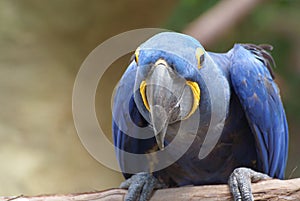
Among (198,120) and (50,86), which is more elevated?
Result: (50,86)

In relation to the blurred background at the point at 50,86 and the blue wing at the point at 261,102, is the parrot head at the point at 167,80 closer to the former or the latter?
the blue wing at the point at 261,102

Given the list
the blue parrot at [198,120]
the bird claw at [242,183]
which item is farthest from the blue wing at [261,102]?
the bird claw at [242,183]

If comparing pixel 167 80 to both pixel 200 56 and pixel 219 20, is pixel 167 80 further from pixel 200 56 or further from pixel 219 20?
pixel 219 20

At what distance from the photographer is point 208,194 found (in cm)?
138

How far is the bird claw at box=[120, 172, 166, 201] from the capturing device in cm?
145

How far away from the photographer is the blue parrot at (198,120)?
1.25m

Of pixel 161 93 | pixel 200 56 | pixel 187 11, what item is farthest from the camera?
pixel 187 11

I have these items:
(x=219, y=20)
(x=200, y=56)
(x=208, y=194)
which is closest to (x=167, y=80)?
(x=200, y=56)

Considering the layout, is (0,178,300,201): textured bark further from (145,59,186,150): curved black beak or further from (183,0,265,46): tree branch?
(183,0,265,46): tree branch

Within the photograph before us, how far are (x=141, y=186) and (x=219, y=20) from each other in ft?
3.75

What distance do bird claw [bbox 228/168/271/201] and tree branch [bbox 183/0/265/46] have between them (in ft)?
3.39

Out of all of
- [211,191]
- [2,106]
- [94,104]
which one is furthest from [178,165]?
[2,106]

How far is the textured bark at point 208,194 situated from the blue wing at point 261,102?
19cm

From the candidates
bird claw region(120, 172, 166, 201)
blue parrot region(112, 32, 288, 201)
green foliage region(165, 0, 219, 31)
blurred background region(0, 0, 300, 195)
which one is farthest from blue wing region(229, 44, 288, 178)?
green foliage region(165, 0, 219, 31)
